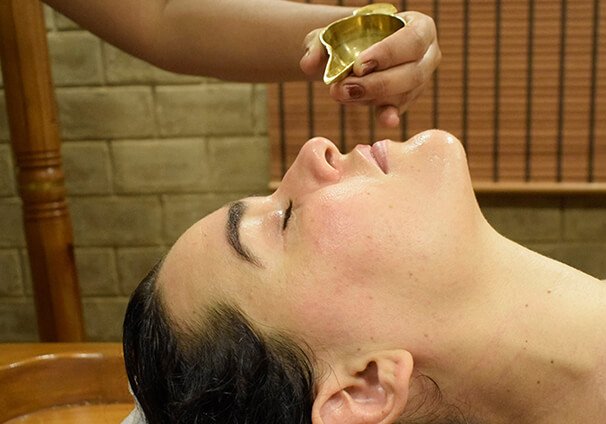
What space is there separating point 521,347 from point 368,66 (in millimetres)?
486

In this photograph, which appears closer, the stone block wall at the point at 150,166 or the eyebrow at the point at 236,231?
the eyebrow at the point at 236,231

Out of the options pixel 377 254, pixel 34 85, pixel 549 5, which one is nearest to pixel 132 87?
pixel 34 85

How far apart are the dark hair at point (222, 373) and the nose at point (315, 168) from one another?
0.62 feet

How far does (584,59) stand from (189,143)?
134cm

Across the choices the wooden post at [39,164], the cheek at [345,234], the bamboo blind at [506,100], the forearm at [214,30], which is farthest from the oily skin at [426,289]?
the bamboo blind at [506,100]

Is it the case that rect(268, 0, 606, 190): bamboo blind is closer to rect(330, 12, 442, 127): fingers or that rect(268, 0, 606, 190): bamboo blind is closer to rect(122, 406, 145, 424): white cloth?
rect(330, 12, 442, 127): fingers

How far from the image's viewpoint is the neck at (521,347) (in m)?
0.97

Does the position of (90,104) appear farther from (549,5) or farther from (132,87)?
(549,5)

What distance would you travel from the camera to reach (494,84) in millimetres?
2518

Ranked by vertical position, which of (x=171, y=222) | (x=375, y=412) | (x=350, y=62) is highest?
(x=350, y=62)

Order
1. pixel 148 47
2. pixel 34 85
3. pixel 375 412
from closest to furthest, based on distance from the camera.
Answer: pixel 375 412 < pixel 148 47 < pixel 34 85

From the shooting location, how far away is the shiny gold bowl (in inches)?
48.0

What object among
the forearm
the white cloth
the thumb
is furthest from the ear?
the forearm

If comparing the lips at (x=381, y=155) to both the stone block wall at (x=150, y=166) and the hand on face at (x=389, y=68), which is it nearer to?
the hand on face at (x=389, y=68)
